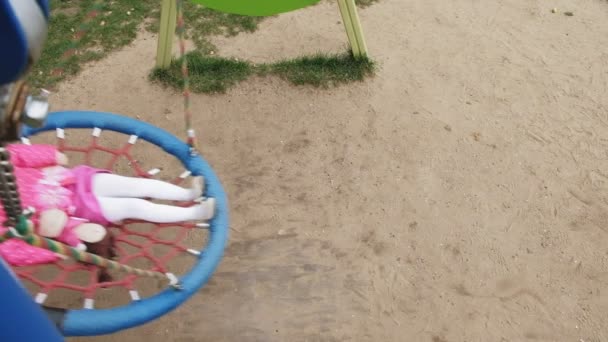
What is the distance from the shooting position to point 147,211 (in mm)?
1636

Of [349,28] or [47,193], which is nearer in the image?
[47,193]

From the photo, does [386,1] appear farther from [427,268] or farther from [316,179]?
[427,268]

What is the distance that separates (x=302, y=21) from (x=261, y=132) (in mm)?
941

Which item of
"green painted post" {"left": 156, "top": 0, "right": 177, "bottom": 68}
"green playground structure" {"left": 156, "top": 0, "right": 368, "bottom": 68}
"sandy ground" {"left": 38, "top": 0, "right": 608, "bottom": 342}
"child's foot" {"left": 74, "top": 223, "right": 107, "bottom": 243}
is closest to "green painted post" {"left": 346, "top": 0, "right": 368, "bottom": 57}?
"green playground structure" {"left": 156, "top": 0, "right": 368, "bottom": 68}

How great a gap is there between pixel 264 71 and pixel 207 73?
280 mm

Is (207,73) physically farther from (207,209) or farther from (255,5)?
(207,209)

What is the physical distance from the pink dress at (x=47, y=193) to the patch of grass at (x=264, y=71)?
1.12 metres

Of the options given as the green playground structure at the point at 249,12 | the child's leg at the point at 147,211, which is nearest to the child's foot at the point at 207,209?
the child's leg at the point at 147,211

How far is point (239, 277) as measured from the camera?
2.07 metres

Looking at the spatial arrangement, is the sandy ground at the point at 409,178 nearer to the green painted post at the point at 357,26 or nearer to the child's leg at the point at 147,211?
the green painted post at the point at 357,26

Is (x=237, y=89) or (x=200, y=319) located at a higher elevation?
(x=237, y=89)

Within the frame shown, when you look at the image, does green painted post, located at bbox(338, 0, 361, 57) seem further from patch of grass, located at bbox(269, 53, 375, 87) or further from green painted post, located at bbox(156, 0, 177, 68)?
green painted post, located at bbox(156, 0, 177, 68)

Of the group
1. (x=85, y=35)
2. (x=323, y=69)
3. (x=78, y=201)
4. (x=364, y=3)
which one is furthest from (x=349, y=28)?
(x=78, y=201)

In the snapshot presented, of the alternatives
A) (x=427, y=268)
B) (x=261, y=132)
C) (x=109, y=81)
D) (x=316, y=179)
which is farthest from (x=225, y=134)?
(x=427, y=268)
